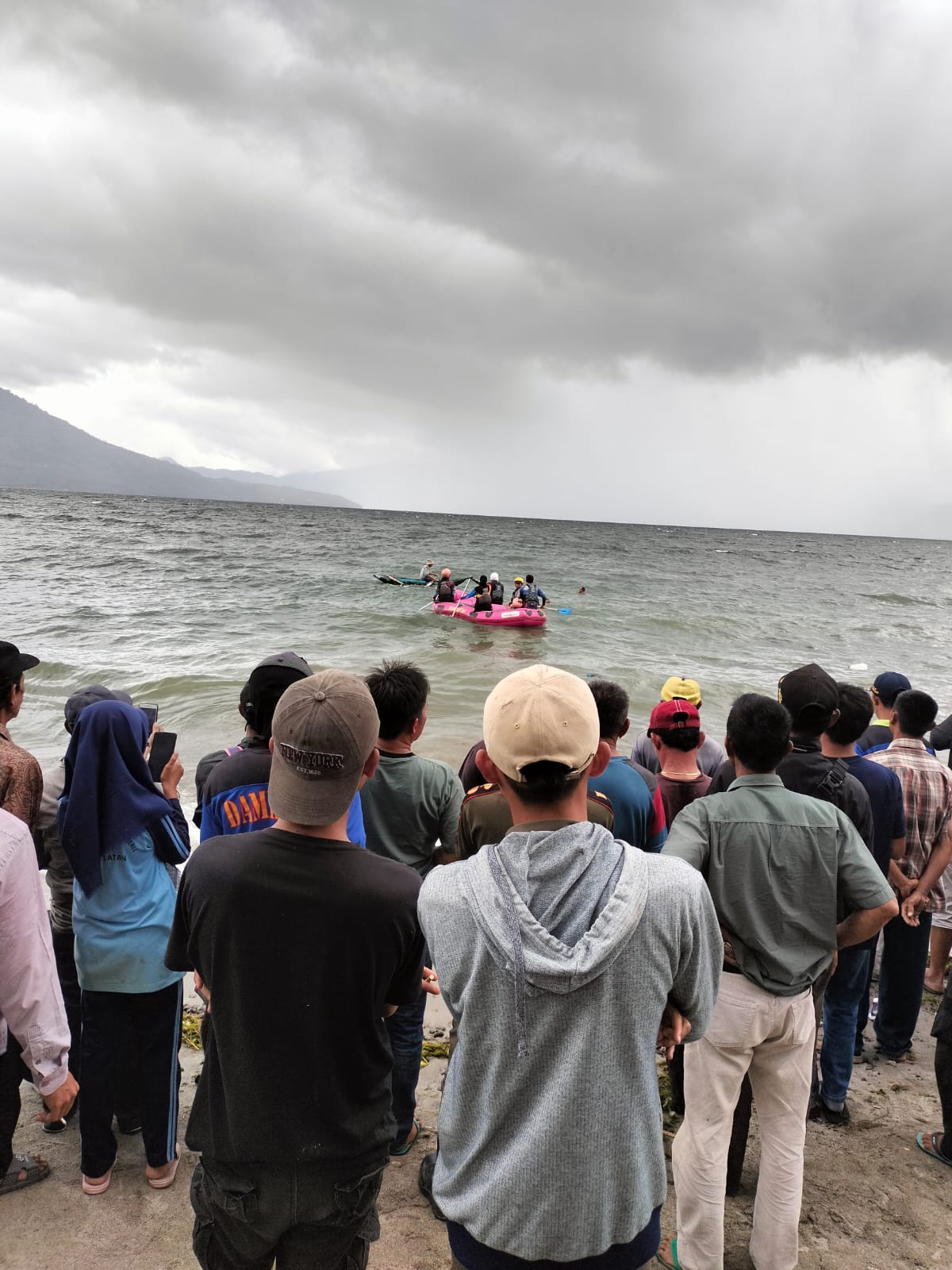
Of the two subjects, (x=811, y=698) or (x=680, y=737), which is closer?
(x=811, y=698)

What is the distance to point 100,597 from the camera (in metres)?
22.2

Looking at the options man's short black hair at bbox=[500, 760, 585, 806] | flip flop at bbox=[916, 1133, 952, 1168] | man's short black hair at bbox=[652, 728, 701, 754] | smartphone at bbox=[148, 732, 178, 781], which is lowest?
flip flop at bbox=[916, 1133, 952, 1168]

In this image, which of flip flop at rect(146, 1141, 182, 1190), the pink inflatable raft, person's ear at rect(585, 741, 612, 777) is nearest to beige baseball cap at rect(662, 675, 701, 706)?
→ person's ear at rect(585, 741, 612, 777)

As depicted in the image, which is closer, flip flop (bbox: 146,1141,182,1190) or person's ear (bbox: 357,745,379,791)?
person's ear (bbox: 357,745,379,791)

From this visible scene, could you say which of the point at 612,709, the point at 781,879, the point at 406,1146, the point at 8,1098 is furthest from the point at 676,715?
the point at 8,1098

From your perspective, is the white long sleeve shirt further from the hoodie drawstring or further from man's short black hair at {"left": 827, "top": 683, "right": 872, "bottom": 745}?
man's short black hair at {"left": 827, "top": 683, "right": 872, "bottom": 745}

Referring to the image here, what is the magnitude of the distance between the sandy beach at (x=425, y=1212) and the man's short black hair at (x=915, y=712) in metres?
1.91

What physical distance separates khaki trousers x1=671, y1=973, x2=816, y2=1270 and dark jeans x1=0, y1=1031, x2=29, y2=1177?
245 centimetres

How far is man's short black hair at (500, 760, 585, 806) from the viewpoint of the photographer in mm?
1488

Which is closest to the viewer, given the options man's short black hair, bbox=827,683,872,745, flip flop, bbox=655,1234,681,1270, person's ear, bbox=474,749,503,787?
person's ear, bbox=474,749,503,787

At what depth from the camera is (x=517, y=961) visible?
1.32m

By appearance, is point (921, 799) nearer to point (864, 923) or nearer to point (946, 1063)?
point (946, 1063)

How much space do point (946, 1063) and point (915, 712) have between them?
5.50 feet

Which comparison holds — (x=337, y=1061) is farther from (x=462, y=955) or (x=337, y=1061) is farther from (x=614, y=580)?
(x=614, y=580)
